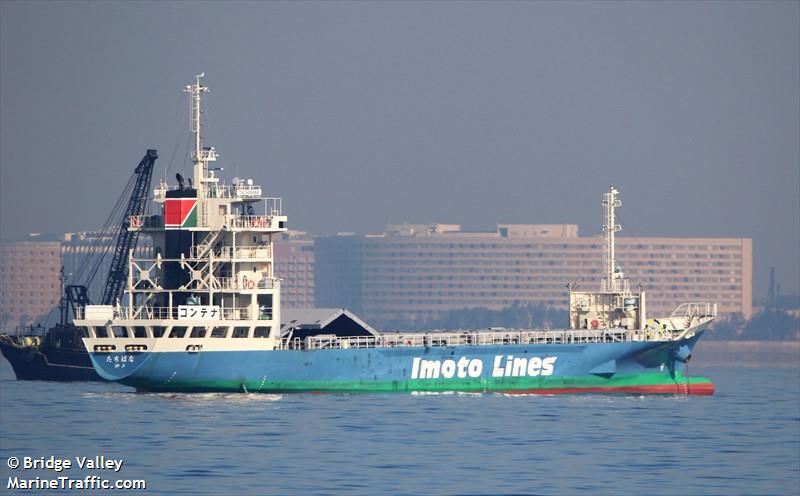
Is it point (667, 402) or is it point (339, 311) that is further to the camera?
point (339, 311)

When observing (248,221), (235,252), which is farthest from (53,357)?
(248,221)

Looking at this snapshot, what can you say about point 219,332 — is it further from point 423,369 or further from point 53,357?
point 53,357

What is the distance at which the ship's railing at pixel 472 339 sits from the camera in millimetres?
88625

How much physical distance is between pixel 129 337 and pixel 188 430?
18812 mm

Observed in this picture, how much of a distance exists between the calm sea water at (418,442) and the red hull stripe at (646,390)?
167 cm

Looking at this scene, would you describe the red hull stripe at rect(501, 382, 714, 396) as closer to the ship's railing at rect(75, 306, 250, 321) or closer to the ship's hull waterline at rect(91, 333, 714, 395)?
the ship's hull waterline at rect(91, 333, 714, 395)

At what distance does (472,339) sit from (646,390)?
10.1 metres

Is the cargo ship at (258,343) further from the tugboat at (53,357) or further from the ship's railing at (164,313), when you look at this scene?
the tugboat at (53,357)

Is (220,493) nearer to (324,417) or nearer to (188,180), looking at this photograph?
(324,417)

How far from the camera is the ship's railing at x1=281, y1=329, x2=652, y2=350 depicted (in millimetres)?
88625

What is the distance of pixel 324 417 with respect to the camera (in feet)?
239

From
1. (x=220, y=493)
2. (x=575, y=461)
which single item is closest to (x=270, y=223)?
(x=575, y=461)

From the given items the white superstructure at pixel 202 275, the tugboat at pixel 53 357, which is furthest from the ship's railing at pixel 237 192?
the tugboat at pixel 53 357

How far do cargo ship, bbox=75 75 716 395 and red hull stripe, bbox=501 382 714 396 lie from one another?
0.06 m
